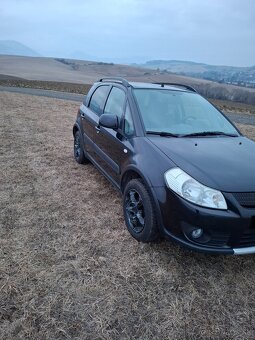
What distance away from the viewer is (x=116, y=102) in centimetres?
416

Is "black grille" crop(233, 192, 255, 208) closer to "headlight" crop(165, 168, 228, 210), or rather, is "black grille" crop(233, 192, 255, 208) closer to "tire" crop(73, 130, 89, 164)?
"headlight" crop(165, 168, 228, 210)

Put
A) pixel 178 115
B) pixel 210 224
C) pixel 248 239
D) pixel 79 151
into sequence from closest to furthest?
pixel 210 224
pixel 248 239
pixel 178 115
pixel 79 151

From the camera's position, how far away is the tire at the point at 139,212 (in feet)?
9.95

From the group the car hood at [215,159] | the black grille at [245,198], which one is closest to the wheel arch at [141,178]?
the car hood at [215,159]

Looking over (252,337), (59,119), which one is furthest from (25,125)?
(252,337)

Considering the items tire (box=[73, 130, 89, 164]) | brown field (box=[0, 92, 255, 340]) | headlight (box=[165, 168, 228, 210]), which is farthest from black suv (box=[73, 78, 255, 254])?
tire (box=[73, 130, 89, 164])

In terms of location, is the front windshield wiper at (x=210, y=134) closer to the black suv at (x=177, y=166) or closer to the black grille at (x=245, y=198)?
the black suv at (x=177, y=166)

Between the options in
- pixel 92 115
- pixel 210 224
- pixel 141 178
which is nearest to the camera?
pixel 210 224

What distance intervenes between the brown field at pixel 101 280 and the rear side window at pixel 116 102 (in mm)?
1249

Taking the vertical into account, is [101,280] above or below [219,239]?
below

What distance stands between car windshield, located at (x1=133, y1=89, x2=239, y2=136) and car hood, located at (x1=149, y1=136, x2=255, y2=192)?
0.20m

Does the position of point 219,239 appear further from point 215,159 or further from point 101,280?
point 101,280

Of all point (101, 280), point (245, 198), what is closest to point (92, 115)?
point (101, 280)

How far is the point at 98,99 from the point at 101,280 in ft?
9.90
